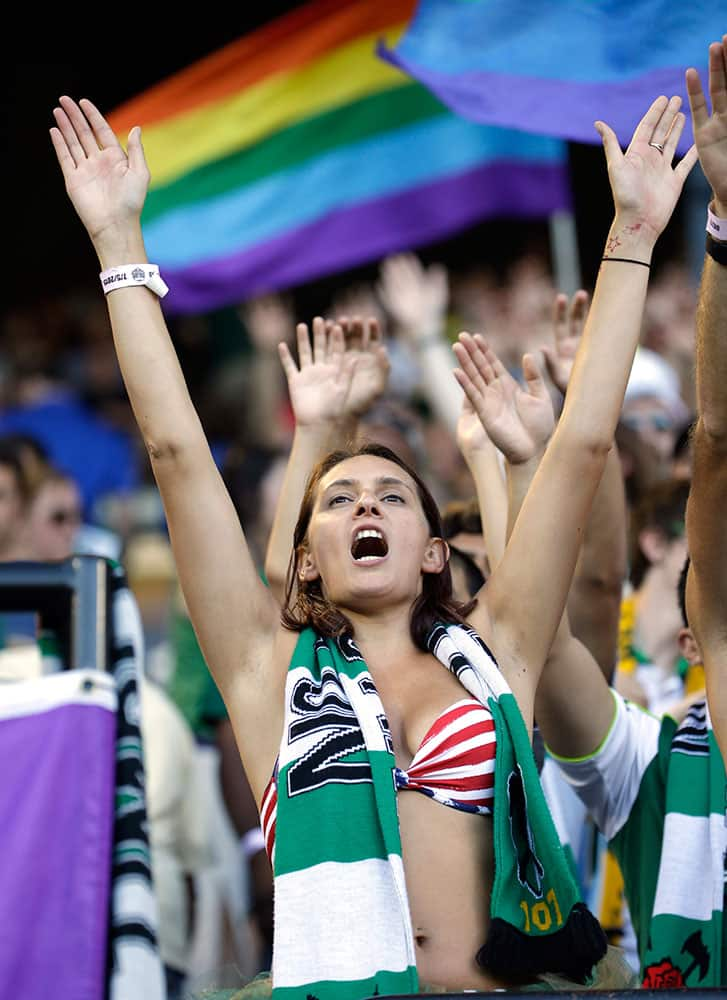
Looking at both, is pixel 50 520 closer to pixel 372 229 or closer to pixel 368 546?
pixel 372 229

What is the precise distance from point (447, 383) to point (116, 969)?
330 centimetres

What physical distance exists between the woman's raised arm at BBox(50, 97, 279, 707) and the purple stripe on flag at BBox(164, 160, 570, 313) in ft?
13.3

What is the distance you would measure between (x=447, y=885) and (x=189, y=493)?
2.77 feet

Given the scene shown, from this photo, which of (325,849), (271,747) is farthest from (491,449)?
(325,849)

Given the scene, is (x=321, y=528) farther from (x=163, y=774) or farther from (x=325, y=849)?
(x=163, y=774)

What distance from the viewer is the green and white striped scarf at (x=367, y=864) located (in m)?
2.64

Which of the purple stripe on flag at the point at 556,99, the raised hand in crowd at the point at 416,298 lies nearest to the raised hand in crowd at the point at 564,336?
the purple stripe on flag at the point at 556,99

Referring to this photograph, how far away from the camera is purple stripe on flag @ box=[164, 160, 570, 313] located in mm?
7148

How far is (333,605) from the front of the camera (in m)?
3.11

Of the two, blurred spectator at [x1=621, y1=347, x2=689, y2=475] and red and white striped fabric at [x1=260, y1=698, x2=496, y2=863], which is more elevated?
blurred spectator at [x1=621, y1=347, x2=689, y2=475]

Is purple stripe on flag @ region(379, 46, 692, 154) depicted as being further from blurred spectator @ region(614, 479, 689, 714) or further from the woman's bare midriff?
the woman's bare midriff

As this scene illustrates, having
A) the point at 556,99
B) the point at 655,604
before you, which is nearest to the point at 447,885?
the point at 655,604

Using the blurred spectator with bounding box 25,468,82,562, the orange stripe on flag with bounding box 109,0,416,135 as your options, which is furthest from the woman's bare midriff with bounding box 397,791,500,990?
the orange stripe on flag with bounding box 109,0,416,135

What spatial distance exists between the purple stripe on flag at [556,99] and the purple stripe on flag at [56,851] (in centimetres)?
216
